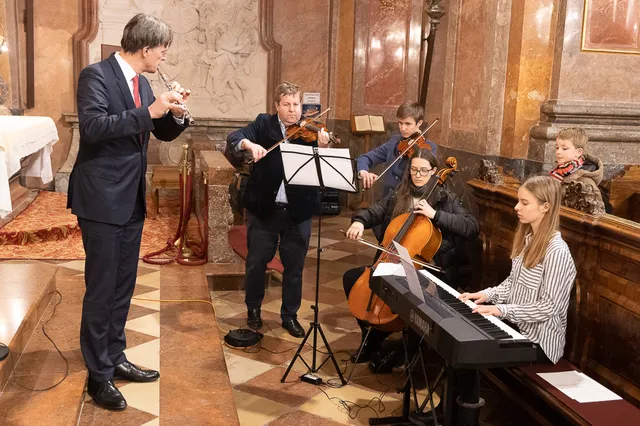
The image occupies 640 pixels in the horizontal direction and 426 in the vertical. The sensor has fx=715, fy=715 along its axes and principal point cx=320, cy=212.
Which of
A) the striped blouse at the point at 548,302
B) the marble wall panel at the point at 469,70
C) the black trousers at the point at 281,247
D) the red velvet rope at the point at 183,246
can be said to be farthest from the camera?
the red velvet rope at the point at 183,246

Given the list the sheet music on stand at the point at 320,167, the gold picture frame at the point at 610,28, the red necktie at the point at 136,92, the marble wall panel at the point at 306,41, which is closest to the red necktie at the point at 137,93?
the red necktie at the point at 136,92

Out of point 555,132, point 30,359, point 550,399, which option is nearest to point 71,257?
point 30,359

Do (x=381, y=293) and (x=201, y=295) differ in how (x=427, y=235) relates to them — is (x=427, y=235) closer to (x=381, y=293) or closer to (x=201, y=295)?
(x=381, y=293)

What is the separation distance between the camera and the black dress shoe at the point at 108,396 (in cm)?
324

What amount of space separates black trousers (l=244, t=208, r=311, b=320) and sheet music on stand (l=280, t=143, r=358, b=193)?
59 cm

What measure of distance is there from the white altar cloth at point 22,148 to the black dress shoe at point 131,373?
0.93m

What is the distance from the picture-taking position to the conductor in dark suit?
2.98 meters

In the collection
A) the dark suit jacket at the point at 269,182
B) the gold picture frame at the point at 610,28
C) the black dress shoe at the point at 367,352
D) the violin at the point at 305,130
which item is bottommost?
the black dress shoe at the point at 367,352

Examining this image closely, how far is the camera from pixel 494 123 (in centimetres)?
491

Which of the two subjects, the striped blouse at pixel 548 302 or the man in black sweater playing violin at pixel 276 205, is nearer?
the striped blouse at pixel 548 302

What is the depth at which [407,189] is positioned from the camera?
4277 mm

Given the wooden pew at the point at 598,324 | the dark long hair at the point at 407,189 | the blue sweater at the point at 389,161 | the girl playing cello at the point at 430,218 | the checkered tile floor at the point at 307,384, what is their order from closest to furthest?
the wooden pew at the point at 598,324, the checkered tile floor at the point at 307,384, the girl playing cello at the point at 430,218, the dark long hair at the point at 407,189, the blue sweater at the point at 389,161

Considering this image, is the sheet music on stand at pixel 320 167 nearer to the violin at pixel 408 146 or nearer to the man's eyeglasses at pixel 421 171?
the man's eyeglasses at pixel 421 171

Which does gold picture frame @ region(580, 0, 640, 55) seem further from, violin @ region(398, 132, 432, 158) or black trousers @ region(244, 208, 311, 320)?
black trousers @ region(244, 208, 311, 320)
